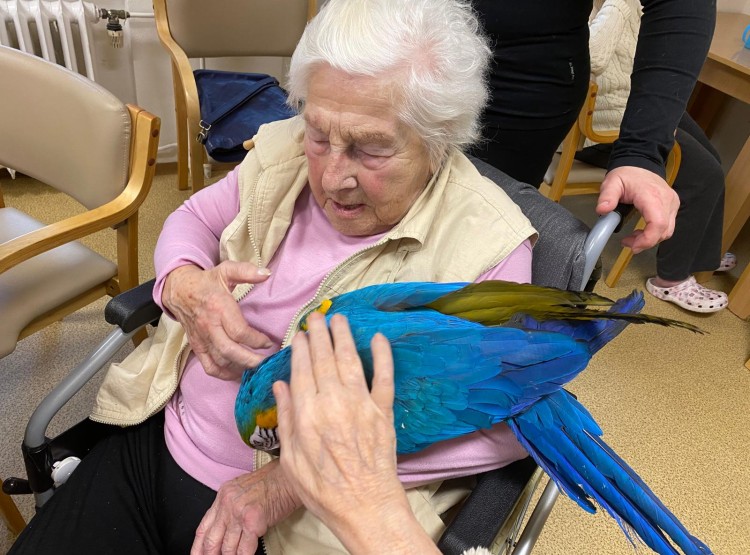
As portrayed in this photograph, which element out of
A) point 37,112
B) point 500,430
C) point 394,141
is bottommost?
point 500,430

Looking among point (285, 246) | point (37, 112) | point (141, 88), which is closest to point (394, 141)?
point (285, 246)

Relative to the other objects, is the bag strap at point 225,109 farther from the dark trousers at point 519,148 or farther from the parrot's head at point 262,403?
the parrot's head at point 262,403

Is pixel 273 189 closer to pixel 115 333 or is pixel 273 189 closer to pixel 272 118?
pixel 115 333

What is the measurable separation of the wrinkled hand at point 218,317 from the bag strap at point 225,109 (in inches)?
46.9

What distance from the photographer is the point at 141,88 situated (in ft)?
8.15

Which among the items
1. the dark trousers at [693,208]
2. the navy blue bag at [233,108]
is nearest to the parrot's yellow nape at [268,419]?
the navy blue bag at [233,108]

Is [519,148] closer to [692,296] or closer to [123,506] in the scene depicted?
[123,506]

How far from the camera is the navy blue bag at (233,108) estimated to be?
1930 mm

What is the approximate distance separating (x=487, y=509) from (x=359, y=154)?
543 mm

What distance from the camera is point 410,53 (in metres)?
0.74

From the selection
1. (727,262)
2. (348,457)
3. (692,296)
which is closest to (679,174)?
(692,296)

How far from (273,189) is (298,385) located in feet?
1.63

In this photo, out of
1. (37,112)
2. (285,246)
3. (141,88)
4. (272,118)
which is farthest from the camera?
(141,88)

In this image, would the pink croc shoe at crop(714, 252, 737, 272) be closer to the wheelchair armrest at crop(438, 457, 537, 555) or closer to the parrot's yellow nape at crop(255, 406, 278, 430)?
the wheelchair armrest at crop(438, 457, 537, 555)
